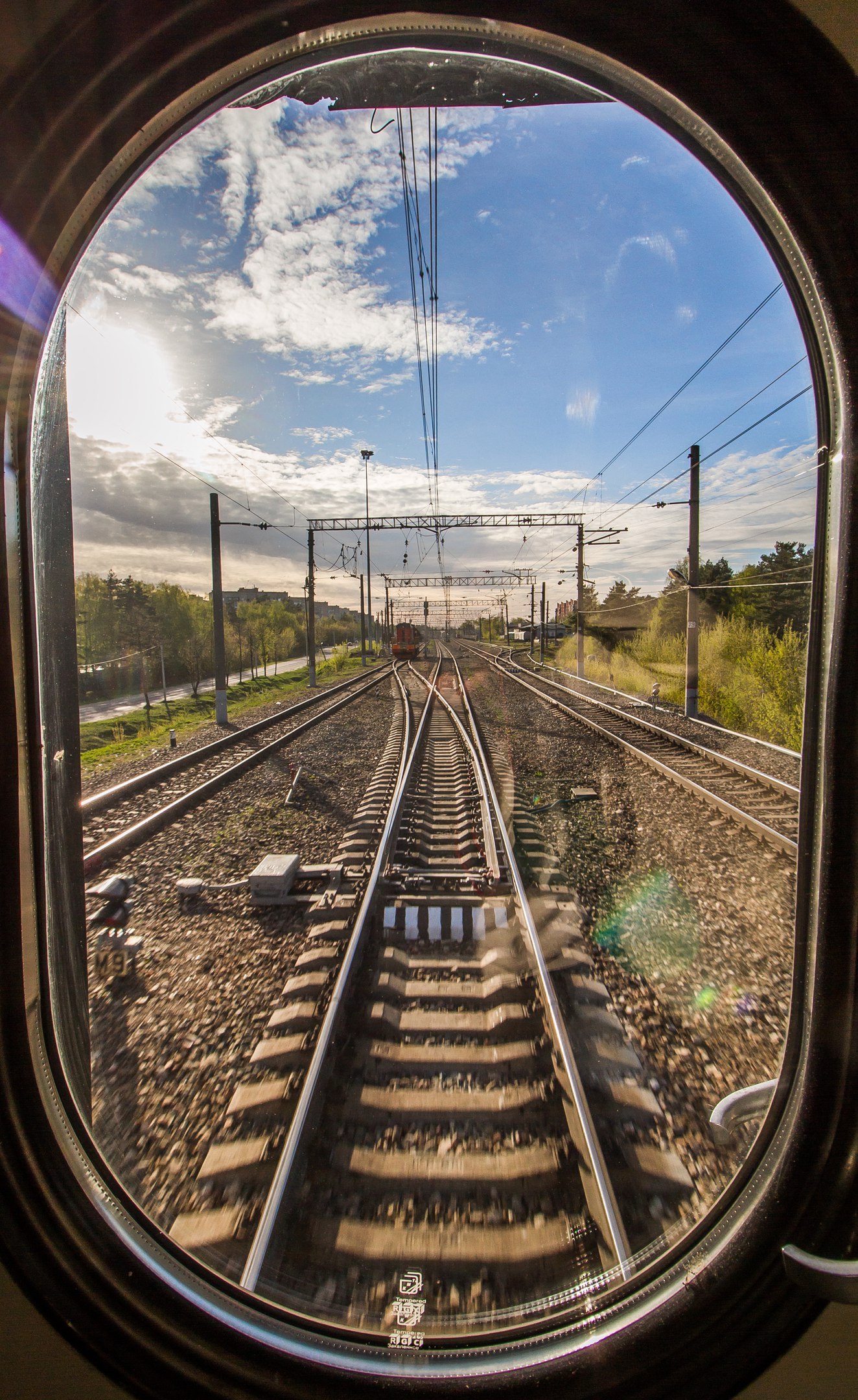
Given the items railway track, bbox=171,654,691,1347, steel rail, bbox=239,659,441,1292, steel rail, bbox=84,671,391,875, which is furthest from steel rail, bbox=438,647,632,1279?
steel rail, bbox=84,671,391,875

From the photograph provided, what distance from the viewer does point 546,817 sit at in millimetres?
5613

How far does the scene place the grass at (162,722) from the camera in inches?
124

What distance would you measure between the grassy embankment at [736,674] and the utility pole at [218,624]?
843 centimetres

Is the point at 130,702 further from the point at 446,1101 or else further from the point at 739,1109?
the point at 739,1109

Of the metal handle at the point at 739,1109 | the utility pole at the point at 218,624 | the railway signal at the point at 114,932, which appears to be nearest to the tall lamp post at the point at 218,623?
the utility pole at the point at 218,624

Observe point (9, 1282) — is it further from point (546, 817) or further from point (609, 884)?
point (546, 817)

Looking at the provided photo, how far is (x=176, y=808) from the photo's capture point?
551 centimetres

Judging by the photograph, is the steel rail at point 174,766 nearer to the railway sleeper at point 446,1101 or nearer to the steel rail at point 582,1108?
the railway sleeper at point 446,1101

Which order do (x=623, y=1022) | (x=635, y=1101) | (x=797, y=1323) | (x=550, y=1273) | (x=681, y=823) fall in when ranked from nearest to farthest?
1. (x=797, y=1323)
2. (x=550, y=1273)
3. (x=635, y=1101)
4. (x=623, y=1022)
5. (x=681, y=823)

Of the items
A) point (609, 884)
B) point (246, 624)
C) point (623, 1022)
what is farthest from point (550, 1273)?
point (246, 624)

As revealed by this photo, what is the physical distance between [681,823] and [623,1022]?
3.16 metres

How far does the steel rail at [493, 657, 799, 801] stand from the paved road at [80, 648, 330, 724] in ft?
8.61

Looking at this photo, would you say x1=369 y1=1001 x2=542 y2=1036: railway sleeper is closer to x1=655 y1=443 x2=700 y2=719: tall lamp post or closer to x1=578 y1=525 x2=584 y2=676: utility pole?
x1=655 y1=443 x2=700 y2=719: tall lamp post

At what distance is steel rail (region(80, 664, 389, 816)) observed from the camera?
552cm
